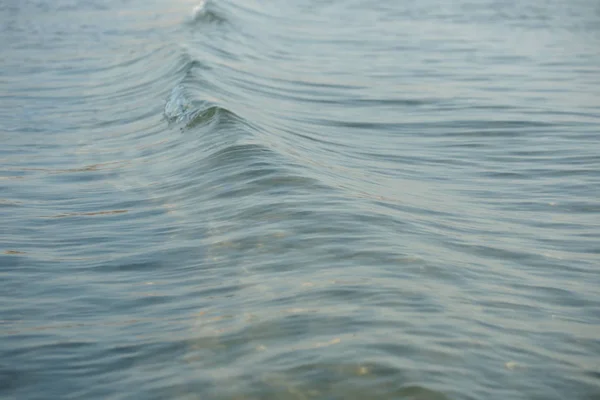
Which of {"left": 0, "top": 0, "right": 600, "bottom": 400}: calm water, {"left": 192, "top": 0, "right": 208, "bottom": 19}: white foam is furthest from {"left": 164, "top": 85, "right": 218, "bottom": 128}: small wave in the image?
{"left": 192, "top": 0, "right": 208, "bottom": 19}: white foam

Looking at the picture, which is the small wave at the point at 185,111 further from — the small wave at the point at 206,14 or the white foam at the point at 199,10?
the white foam at the point at 199,10

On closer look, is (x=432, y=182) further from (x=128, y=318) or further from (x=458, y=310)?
(x=128, y=318)

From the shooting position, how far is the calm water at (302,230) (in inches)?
161

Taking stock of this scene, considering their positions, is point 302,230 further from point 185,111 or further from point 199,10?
point 199,10

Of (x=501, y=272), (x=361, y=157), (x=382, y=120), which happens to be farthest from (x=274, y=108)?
(x=501, y=272)

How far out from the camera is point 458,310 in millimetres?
4570

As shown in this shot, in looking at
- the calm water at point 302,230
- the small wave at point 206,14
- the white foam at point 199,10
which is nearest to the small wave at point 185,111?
the calm water at point 302,230

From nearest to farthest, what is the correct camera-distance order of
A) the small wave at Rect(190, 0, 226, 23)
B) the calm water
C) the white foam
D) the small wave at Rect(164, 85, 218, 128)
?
the calm water
the small wave at Rect(164, 85, 218, 128)
the small wave at Rect(190, 0, 226, 23)
the white foam

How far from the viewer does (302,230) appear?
5691mm

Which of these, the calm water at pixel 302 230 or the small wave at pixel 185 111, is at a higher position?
the small wave at pixel 185 111

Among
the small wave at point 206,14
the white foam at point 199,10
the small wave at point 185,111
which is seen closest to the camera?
the small wave at point 185,111

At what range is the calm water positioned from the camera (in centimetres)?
408

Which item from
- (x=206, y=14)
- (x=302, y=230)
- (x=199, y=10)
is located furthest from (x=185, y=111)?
(x=199, y=10)

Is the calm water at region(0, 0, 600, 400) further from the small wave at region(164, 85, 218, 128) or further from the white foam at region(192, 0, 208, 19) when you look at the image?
the white foam at region(192, 0, 208, 19)
